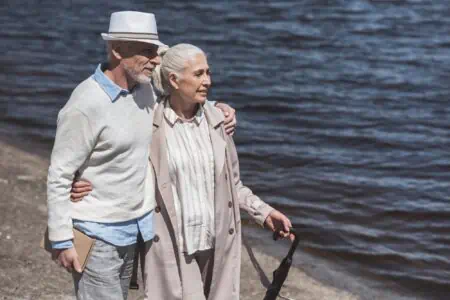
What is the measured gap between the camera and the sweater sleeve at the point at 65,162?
4.08m

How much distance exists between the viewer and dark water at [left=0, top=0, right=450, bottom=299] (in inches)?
358

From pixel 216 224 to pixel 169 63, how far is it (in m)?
0.70

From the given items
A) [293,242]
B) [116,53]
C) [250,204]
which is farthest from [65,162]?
[293,242]

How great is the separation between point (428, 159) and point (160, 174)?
709 centimetres

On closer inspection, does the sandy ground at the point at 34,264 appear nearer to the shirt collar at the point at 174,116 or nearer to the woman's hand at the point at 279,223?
the woman's hand at the point at 279,223

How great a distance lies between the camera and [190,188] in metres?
4.55

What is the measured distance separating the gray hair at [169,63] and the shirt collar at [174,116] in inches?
2.5

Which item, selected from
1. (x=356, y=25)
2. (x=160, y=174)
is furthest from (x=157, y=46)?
(x=356, y=25)

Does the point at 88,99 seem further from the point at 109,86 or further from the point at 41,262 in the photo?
the point at 41,262

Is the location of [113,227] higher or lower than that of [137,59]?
lower

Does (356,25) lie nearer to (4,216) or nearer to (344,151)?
(344,151)

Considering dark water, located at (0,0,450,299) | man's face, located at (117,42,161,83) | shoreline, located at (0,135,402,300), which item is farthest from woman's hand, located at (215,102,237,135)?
dark water, located at (0,0,450,299)

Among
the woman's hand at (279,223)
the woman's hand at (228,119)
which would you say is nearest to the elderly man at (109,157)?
the woman's hand at (228,119)

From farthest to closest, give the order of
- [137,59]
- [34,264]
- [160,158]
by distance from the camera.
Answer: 1. [34,264]
2. [160,158]
3. [137,59]
